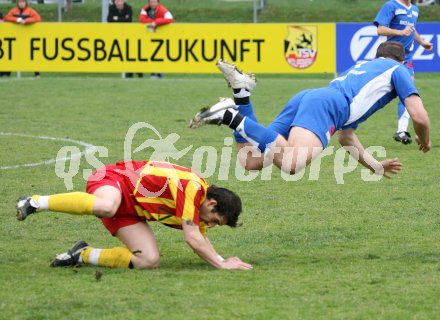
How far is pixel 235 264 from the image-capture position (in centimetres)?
688

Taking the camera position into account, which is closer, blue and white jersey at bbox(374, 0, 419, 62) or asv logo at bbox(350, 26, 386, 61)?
blue and white jersey at bbox(374, 0, 419, 62)

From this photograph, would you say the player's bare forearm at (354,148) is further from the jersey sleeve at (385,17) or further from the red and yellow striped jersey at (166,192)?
the jersey sleeve at (385,17)

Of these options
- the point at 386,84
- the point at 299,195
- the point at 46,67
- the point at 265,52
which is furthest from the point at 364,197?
the point at 46,67

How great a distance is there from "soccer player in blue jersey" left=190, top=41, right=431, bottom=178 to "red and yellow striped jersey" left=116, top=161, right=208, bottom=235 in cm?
64

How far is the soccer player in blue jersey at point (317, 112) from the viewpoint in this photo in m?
7.73

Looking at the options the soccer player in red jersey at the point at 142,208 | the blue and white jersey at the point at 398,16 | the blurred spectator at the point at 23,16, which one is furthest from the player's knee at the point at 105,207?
the blurred spectator at the point at 23,16

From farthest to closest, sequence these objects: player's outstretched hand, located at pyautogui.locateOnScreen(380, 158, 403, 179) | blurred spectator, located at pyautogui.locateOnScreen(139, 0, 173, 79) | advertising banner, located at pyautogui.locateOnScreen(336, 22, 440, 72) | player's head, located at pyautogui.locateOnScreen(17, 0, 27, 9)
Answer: player's head, located at pyautogui.locateOnScreen(17, 0, 27, 9) < blurred spectator, located at pyautogui.locateOnScreen(139, 0, 173, 79) < advertising banner, located at pyautogui.locateOnScreen(336, 22, 440, 72) < player's outstretched hand, located at pyautogui.locateOnScreen(380, 158, 403, 179)

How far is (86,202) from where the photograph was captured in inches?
266

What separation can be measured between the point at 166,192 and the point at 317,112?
1534 millimetres

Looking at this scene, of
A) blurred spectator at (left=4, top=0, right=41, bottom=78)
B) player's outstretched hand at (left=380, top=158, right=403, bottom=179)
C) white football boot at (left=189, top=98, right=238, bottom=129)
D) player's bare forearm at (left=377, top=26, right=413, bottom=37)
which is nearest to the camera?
white football boot at (left=189, top=98, right=238, bottom=129)

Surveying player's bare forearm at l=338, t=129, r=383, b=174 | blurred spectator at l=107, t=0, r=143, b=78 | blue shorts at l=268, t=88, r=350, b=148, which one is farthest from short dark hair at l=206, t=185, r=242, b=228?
blurred spectator at l=107, t=0, r=143, b=78

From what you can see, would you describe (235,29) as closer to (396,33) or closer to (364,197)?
(396,33)

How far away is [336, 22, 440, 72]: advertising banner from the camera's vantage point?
2111cm

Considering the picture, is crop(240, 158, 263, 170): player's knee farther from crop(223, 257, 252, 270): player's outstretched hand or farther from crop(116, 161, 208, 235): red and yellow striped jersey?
crop(223, 257, 252, 270): player's outstretched hand
